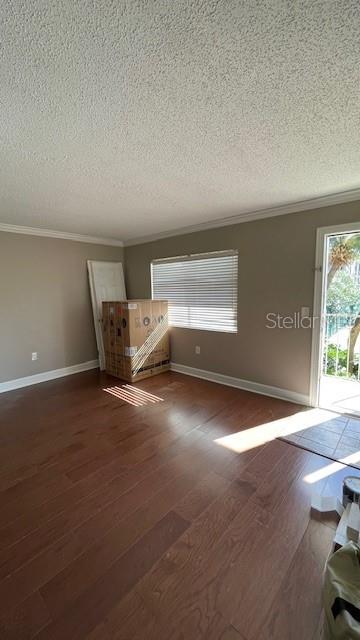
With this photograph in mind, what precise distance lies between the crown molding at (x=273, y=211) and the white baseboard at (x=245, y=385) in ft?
7.21

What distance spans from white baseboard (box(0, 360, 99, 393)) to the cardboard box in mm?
465

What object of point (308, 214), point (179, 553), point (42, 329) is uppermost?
point (308, 214)

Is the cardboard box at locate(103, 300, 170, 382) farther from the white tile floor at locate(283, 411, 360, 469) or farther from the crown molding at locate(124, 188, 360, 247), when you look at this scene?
the white tile floor at locate(283, 411, 360, 469)

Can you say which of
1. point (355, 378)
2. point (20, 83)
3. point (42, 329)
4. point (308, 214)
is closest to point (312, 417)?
point (355, 378)

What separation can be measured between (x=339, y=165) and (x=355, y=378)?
2.92 meters

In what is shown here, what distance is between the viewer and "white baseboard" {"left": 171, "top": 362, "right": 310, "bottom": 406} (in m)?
3.13

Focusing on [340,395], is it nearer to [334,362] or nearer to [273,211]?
[334,362]

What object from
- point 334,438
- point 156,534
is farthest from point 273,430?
point 156,534

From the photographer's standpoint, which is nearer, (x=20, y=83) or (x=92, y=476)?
(x=20, y=83)

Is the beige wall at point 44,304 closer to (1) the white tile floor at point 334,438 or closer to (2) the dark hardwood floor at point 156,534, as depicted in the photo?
(2) the dark hardwood floor at point 156,534

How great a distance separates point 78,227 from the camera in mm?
3846

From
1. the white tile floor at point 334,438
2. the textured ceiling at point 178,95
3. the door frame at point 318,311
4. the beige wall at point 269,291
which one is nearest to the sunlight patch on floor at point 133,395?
the beige wall at point 269,291

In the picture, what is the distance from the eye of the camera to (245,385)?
359cm

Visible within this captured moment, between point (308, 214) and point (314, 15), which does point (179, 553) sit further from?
point (308, 214)
